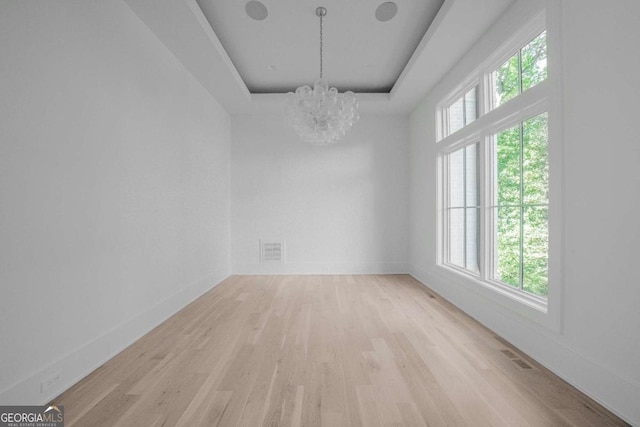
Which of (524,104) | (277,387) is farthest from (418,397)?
(524,104)

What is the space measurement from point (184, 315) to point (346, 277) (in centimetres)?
280

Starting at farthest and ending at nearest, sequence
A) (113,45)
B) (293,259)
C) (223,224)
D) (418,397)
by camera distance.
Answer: (293,259) < (223,224) < (113,45) < (418,397)

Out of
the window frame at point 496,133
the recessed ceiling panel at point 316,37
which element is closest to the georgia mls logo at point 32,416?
the window frame at point 496,133

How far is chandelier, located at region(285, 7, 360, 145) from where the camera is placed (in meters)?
3.22

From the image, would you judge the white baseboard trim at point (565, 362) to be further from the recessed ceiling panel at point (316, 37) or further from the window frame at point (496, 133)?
the recessed ceiling panel at point (316, 37)

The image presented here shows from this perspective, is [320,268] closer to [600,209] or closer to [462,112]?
[462,112]

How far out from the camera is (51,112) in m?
1.86

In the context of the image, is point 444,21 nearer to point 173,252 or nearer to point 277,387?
point 277,387

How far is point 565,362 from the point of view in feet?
6.50

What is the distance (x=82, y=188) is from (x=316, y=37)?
288cm

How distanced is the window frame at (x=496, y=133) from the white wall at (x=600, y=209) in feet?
0.24

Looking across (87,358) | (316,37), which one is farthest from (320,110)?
(87,358)

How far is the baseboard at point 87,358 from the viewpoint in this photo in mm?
1643

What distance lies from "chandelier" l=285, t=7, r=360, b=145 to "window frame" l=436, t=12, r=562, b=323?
1.37 metres
